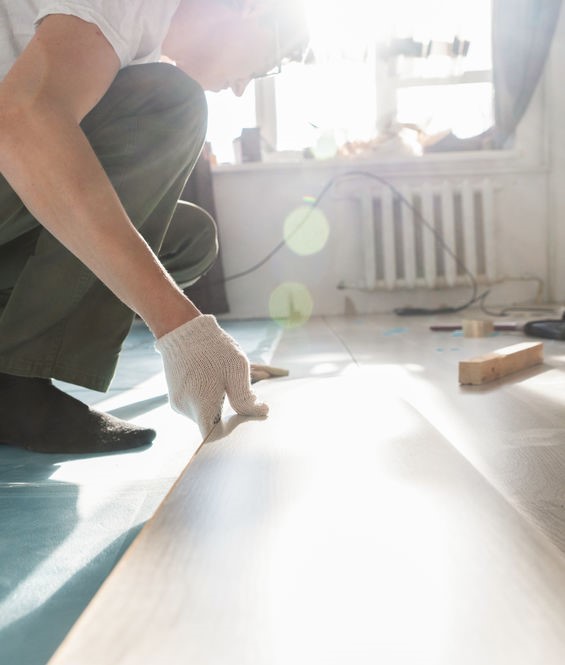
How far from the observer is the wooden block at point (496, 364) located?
142 centimetres

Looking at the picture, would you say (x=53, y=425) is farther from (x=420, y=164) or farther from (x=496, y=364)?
(x=420, y=164)

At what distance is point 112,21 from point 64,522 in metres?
0.61

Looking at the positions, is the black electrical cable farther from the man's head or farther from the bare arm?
the bare arm

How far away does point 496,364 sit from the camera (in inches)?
57.5

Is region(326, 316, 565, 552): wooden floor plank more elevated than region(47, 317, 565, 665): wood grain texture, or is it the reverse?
region(47, 317, 565, 665): wood grain texture

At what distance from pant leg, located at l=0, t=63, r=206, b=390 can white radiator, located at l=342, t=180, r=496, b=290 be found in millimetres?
2634

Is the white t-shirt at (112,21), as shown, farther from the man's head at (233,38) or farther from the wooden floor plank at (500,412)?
the wooden floor plank at (500,412)

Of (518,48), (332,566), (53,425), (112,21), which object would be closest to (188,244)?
(53,425)

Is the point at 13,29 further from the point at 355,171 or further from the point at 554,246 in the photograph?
the point at 554,246

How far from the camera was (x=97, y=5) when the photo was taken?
31.9 inches

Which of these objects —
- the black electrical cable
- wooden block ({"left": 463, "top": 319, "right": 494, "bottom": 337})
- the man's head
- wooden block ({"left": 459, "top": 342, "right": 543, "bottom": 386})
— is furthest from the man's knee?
the black electrical cable

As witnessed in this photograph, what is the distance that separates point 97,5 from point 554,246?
11.3 ft

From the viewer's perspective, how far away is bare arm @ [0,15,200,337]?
739mm

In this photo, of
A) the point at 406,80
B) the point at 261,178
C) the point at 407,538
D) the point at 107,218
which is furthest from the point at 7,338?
the point at 406,80
